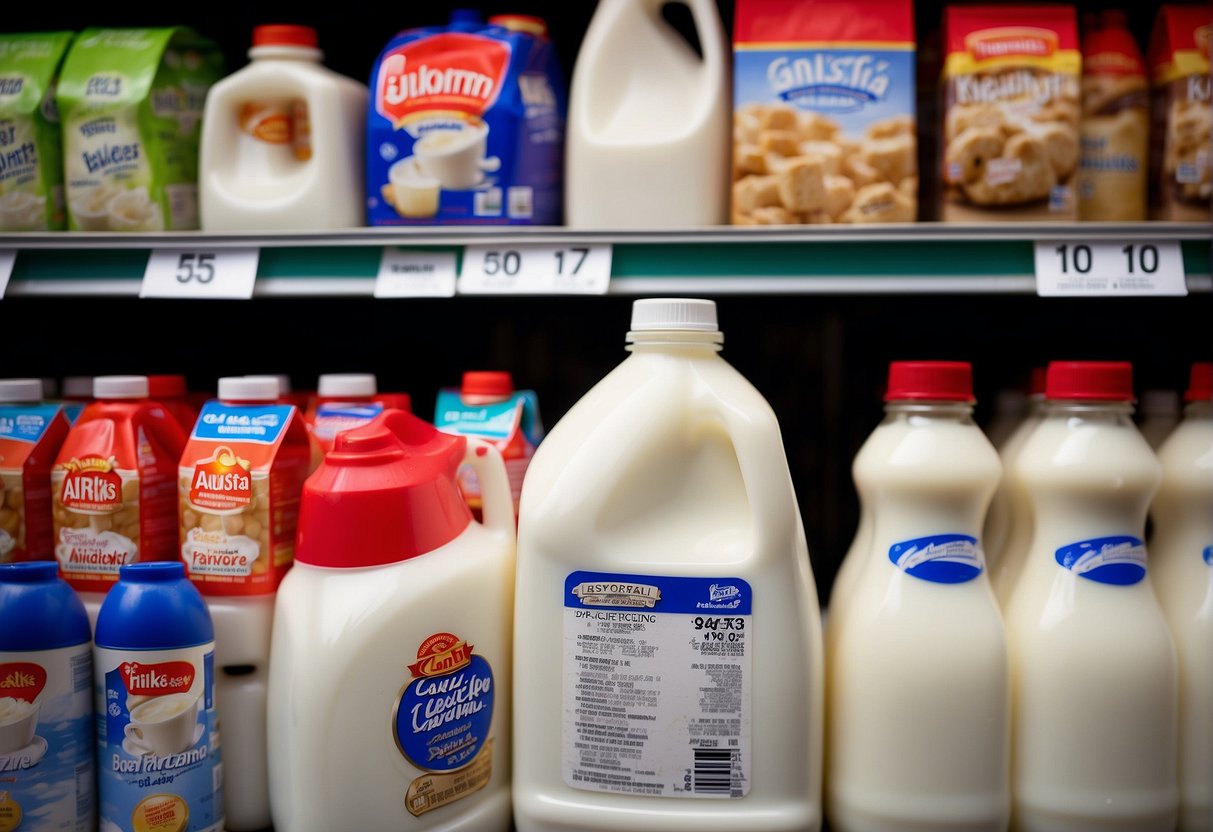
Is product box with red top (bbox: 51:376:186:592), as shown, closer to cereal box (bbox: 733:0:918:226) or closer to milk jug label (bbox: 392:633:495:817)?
milk jug label (bbox: 392:633:495:817)

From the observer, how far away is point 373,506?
108cm

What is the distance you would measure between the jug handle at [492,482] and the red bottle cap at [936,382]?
50 centimetres

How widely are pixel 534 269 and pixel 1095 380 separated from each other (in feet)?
2.27

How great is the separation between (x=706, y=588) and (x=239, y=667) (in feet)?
1.94

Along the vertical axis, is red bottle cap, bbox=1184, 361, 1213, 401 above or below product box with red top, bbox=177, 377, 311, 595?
above

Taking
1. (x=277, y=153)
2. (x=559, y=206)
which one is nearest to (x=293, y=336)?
(x=277, y=153)

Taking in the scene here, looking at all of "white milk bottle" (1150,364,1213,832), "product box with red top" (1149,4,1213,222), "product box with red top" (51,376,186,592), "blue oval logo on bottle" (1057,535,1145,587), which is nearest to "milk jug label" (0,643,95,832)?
"product box with red top" (51,376,186,592)

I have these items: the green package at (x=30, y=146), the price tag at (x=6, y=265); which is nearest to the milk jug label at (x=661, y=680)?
the price tag at (x=6, y=265)

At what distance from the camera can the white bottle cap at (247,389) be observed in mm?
1221

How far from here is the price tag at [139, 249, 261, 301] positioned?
4.14 ft

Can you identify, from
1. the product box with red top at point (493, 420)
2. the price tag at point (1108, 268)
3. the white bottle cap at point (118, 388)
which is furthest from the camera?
the product box with red top at point (493, 420)

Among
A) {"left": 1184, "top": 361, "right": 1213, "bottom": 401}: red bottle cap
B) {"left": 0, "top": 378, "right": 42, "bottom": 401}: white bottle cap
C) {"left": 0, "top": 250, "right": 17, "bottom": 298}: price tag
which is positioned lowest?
{"left": 1184, "top": 361, "right": 1213, "bottom": 401}: red bottle cap

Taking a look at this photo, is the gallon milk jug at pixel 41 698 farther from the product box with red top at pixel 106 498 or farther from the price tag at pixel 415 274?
the price tag at pixel 415 274

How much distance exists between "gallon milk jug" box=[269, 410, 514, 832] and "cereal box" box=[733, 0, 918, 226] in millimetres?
588
